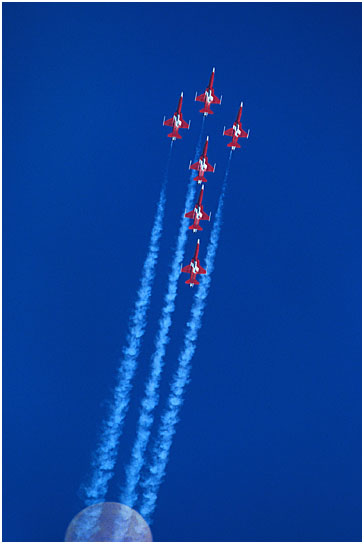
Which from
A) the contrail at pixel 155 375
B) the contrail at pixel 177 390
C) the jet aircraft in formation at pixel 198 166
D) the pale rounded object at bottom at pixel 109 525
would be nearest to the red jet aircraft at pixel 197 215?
the jet aircraft in formation at pixel 198 166

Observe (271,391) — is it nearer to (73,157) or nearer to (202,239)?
(202,239)

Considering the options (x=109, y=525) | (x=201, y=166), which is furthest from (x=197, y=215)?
(x=109, y=525)

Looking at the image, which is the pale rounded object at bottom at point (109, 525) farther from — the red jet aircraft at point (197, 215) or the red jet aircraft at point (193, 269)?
the red jet aircraft at point (197, 215)

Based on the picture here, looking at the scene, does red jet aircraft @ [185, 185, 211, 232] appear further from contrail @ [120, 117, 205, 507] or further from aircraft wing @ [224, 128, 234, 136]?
aircraft wing @ [224, 128, 234, 136]

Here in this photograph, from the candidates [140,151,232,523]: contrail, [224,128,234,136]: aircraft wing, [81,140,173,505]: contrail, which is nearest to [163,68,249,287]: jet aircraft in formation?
[224,128,234,136]: aircraft wing

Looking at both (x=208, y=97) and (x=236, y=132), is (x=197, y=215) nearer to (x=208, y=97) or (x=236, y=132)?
(x=236, y=132)

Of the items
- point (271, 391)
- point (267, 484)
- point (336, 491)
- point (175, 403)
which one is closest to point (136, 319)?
point (175, 403)
